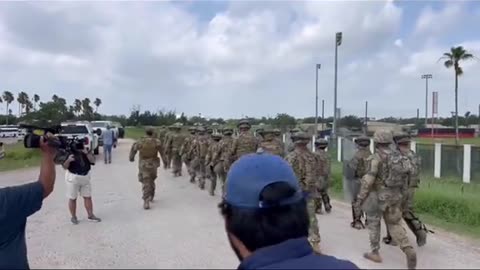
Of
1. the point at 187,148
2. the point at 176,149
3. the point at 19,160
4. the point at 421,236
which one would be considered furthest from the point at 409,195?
the point at 19,160

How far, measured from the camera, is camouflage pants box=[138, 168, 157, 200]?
10.4 meters

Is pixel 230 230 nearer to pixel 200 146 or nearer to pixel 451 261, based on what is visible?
pixel 451 261

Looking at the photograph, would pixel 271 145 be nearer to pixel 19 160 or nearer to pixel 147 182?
pixel 147 182

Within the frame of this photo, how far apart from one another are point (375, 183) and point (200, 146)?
27.0 ft

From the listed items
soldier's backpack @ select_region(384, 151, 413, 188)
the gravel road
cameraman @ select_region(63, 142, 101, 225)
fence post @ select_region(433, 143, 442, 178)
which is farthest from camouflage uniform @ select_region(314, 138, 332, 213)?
fence post @ select_region(433, 143, 442, 178)

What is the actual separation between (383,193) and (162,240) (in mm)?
3270

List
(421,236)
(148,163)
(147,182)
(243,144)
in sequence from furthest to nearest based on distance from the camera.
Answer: (243,144) < (148,163) < (147,182) < (421,236)

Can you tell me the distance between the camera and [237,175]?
158cm

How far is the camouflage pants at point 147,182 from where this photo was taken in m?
10.4

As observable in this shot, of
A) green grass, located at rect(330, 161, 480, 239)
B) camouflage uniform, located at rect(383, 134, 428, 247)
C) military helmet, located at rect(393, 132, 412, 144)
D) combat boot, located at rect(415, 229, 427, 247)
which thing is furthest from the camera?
green grass, located at rect(330, 161, 480, 239)

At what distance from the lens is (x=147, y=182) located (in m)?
10.5

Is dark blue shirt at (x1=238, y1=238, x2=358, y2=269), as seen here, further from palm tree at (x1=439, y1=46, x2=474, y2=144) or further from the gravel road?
palm tree at (x1=439, y1=46, x2=474, y2=144)

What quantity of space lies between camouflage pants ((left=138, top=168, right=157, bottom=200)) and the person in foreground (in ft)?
29.7

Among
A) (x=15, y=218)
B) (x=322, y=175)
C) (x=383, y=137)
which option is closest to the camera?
(x=15, y=218)
